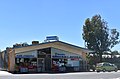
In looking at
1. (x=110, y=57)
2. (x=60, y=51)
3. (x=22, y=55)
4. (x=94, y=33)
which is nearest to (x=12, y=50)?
(x=22, y=55)

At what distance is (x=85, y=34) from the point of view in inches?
3127

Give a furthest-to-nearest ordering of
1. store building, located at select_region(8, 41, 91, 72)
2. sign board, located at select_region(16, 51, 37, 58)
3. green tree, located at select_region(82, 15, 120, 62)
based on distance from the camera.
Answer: green tree, located at select_region(82, 15, 120, 62) < sign board, located at select_region(16, 51, 37, 58) < store building, located at select_region(8, 41, 91, 72)

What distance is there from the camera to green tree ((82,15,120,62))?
257ft

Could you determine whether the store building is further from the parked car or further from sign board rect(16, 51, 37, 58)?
the parked car

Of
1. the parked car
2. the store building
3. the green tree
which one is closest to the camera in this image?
the store building

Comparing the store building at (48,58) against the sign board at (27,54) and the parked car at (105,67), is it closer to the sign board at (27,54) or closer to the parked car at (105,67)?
the sign board at (27,54)

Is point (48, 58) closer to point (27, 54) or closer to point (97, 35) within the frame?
point (27, 54)

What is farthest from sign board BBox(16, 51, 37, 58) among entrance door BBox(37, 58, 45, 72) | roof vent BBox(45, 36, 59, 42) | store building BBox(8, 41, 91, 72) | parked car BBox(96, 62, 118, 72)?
parked car BBox(96, 62, 118, 72)

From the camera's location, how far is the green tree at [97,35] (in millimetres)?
78438

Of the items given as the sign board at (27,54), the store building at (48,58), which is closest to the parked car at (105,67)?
the store building at (48,58)

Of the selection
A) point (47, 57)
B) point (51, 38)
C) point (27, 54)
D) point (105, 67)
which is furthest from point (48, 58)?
point (105, 67)

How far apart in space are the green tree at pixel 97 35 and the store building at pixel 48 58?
699 inches

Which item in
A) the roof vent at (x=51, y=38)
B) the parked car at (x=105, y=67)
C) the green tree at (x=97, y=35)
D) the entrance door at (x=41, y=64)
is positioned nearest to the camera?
the entrance door at (x=41, y=64)

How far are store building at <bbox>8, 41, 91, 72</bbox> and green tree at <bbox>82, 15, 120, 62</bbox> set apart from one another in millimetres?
17754
